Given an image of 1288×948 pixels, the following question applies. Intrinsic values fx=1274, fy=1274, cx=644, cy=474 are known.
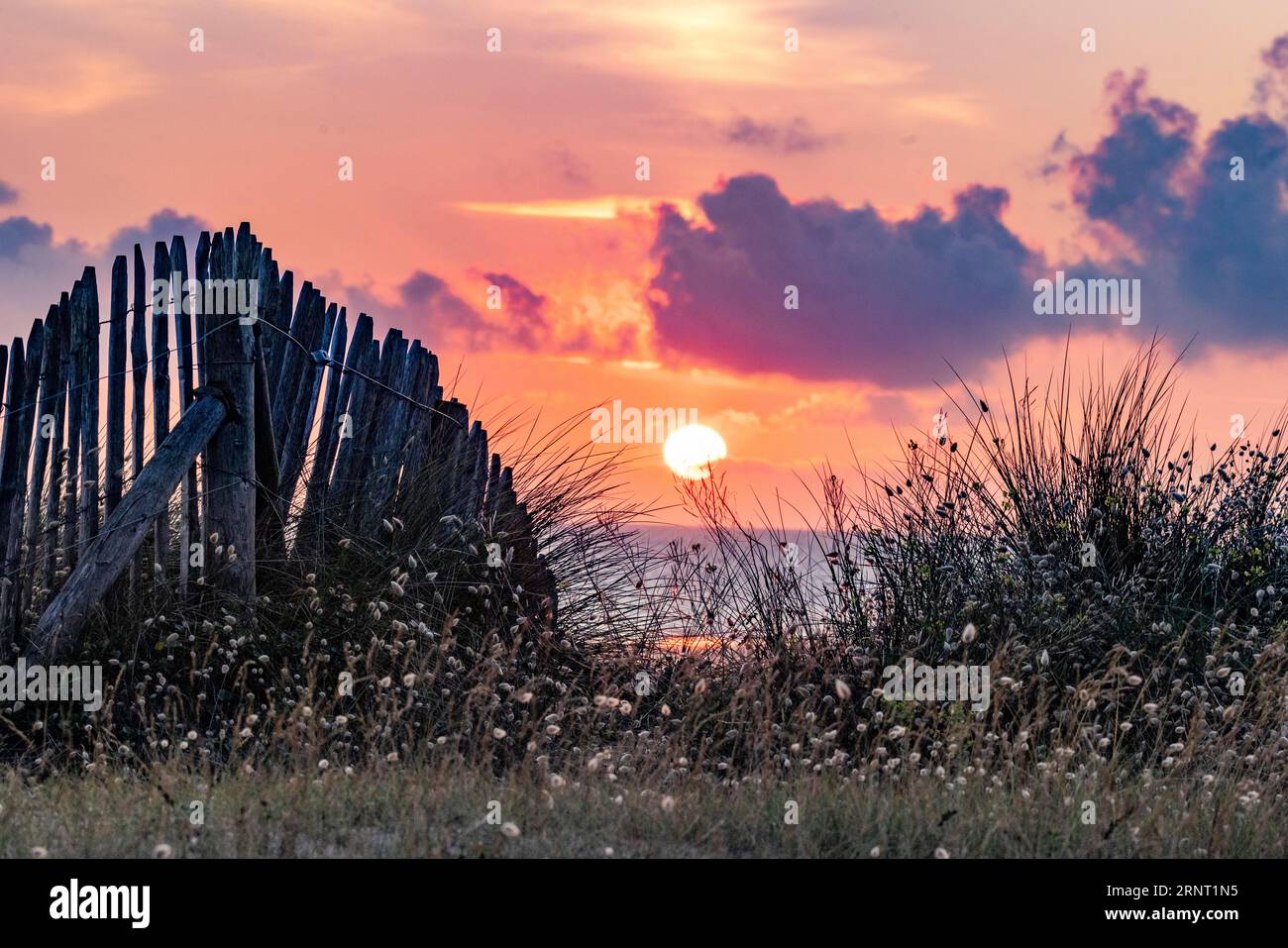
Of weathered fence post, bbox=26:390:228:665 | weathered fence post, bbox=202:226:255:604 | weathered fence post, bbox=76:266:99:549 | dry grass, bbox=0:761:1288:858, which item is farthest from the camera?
weathered fence post, bbox=76:266:99:549

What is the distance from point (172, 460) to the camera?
6.71 metres

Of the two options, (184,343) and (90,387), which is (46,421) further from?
(184,343)

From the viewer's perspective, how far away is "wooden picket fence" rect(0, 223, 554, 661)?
6848 mm

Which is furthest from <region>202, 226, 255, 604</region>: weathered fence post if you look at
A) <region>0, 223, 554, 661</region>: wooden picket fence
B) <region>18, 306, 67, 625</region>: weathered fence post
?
<region>18, 306, 67, 625</region>: weathered fence post

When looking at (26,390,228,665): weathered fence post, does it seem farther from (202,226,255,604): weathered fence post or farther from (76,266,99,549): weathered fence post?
(76,266,99,549): weathered fence post

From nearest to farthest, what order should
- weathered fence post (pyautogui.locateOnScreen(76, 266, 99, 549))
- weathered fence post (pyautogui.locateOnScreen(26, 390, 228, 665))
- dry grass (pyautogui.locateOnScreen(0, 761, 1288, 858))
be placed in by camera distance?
dry grass (pyautogui.locateOnScreen(0, 761, 1288, 858)) < weathered fence post (pyautogui.locateOnScreen(26, 390, 228, 665)) < weathered fence post (pyautogui.locateOnScreen(76, 266, 99, 549))

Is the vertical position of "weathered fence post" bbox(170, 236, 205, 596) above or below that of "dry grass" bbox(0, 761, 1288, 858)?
above

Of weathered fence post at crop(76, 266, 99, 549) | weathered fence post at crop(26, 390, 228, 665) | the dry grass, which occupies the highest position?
weathered fence post at crop(76, 266, 99, 549)

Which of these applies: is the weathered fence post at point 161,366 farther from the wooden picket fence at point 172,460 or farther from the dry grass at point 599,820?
the dry grass at point 599,820

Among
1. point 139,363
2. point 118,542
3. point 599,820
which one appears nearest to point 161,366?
point 139,363

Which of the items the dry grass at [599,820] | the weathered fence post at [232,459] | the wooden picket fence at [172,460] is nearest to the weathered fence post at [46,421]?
the wooden picket fence at [172,460]

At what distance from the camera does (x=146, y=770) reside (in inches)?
212
